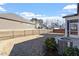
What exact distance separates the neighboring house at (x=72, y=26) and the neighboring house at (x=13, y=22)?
903 millimetres

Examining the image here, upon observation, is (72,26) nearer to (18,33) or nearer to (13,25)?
(18,33)

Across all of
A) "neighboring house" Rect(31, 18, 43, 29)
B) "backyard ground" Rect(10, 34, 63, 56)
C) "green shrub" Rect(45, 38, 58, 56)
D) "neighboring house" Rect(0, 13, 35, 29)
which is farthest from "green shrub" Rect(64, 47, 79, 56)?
"neighboring house" Rect(0, 13, 35, 29)

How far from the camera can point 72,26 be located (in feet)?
20.5

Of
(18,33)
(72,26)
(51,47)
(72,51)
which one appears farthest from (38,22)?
(72,51)

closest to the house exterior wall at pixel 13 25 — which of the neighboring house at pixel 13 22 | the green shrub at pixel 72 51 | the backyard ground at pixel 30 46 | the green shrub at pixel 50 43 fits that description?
the neighboring house at pixel 13 22

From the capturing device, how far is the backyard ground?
244 inches

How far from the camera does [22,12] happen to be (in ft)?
19.9

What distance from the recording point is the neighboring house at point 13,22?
238 inches

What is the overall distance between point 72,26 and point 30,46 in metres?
1.23

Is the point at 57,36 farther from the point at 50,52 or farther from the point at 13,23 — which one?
the point at 13,23

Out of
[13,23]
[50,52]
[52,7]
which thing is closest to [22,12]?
[13,23]

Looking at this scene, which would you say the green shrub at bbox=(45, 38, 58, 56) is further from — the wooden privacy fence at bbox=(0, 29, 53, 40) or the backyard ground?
the wooden privacy fence at bbox=(0, 29, 53, 40)

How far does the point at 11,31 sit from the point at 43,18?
35.7 inches

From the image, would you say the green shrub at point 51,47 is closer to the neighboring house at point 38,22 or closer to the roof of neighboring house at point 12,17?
the neighboring house at point 38,22
